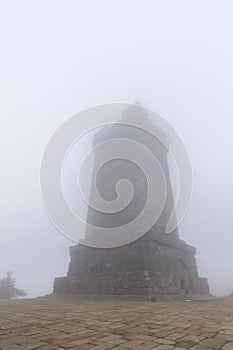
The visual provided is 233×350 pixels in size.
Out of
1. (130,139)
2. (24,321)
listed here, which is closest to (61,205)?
(130,139)

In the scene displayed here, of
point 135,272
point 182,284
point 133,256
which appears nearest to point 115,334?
point 135,272

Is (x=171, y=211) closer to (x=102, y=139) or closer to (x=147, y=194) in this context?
(x=147, y=194)

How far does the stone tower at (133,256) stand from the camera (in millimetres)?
11727

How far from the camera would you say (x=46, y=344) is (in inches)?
136

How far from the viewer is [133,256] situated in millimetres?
12422

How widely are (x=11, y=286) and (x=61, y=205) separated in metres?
14.4

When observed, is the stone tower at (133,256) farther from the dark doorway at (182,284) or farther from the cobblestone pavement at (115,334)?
the cobblestone pavement at (115,334)

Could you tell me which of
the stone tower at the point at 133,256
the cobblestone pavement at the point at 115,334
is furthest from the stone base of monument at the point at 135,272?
the cobblestone pavement at the point at 115,334

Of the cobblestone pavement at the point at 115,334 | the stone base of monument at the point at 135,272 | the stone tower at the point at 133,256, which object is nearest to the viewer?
the cobblestone pavement at the point at 115,334

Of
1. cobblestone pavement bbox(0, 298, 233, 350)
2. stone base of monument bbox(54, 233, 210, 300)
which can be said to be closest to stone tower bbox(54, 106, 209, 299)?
stone base of monument bbox(54, 233, 210, 300)

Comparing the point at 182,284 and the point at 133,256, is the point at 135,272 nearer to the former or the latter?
the point at 133,256

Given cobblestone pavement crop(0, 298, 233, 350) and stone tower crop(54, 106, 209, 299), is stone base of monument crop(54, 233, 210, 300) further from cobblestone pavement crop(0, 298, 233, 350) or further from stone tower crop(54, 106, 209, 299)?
cobblestone pavement crop(0, 298, 233, 350)

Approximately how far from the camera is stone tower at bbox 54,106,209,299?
11.7m

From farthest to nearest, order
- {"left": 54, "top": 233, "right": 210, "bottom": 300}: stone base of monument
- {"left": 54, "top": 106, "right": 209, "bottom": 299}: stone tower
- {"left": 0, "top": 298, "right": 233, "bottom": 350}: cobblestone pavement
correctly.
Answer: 1. {"left": 54, "top": 106, "right": 209, "bottom": 299}: stone tower
2. {"left": 54, "top": 233, "right": 210, "bottom": 300}: stone base of monument
3. {"left": 0, "top": 298, "right": 233, "bottom": 350}: cobblestone pavement
